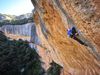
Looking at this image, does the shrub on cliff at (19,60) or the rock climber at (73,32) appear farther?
the shrub on cliff at (19,60)

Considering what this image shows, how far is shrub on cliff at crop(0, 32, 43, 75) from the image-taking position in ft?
125

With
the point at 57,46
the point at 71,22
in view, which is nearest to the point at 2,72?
the point at 57,46

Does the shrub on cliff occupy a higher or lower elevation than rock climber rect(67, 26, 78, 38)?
lower

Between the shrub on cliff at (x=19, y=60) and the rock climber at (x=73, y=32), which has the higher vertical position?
the rock climber at (x=73, y=32)

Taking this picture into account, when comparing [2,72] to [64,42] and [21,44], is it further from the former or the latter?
[64,42]

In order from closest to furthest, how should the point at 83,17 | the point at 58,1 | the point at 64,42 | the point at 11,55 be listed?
the point at 83,17 → the point at 58,1 → the point at 64,42 → the point at 11,55

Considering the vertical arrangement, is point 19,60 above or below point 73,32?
below

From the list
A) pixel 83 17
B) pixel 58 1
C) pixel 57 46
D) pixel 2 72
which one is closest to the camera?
pixel 83 17

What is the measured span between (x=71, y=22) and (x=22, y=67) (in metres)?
31.0

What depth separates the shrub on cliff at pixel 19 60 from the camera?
1505 inches

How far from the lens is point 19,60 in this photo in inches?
1602

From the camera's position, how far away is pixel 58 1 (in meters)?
8.89

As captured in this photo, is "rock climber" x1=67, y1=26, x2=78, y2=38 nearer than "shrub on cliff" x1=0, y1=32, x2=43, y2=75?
Yes

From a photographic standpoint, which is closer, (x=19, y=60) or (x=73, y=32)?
(x=73, y=32)
